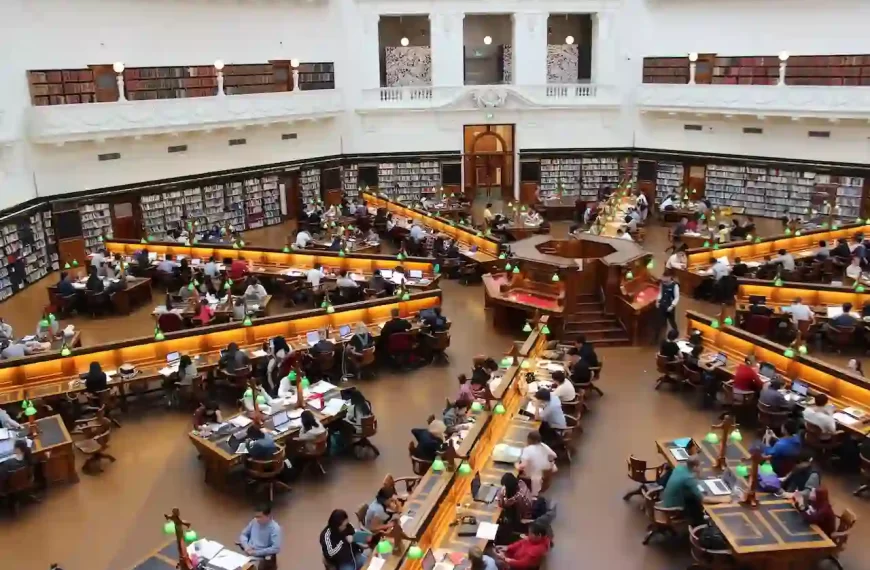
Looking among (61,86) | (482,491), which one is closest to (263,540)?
(482,491)

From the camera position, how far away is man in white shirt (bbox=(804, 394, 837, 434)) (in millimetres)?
8516

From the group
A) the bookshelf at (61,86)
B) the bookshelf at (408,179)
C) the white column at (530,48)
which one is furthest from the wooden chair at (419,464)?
the white column at (530,48)

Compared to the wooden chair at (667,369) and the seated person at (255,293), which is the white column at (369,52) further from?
the wooden chair at (667,369)

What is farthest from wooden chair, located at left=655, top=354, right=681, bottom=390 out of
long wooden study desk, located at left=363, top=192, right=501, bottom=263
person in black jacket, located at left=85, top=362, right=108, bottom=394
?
person in black jacket, located at left=85, top=362, right=108, bottom=394

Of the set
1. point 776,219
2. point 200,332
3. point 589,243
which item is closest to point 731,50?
point 776,219

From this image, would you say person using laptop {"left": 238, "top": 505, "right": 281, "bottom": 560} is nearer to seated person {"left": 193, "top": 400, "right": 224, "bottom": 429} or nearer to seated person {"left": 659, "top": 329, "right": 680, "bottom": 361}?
seated person {"left": 193, "top": 400, "right": 224, "bottom": 429}

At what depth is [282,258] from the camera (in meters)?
16.1

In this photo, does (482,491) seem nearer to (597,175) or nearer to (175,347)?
(175,347)

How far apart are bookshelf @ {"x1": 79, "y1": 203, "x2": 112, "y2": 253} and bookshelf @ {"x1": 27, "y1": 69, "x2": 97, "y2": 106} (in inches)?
98.3

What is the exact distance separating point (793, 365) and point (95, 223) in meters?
15.7

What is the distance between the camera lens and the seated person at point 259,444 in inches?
323

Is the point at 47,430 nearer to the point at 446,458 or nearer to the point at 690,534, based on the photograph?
the point at 446,458

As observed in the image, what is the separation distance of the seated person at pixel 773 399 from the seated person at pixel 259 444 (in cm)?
590

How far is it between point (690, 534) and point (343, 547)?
10.2ft
